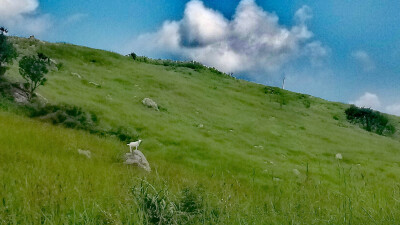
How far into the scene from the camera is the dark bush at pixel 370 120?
138 ft

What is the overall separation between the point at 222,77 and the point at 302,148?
2446cm

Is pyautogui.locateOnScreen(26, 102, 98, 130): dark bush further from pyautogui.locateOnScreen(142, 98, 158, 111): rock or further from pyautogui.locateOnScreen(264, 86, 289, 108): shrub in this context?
pyautogui.locateOnScreen(264, 86, 289, 108): shrub

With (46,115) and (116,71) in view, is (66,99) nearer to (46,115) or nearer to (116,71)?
(46,115)

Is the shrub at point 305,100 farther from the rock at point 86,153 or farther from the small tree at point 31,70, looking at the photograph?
the rock at point 86,153

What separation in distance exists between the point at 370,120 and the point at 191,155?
33.0 meters

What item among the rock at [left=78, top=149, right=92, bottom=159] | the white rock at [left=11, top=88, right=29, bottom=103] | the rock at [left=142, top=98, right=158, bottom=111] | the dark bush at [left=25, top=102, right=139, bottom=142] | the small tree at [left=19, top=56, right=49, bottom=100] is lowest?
the rock at [left=78, top=149, right=92, bottom=159]

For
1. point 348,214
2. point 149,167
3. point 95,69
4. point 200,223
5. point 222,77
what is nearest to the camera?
point 200,223

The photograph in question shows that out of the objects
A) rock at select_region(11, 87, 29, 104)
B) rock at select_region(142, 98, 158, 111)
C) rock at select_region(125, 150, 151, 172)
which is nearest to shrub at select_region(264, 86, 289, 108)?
rock at select_region(142, 98, 158, 111)

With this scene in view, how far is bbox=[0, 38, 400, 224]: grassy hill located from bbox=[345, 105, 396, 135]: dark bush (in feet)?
4.54

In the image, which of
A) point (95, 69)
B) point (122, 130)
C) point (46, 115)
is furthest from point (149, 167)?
point (95, 69)

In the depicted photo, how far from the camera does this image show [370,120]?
144 ft

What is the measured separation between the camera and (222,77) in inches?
1913

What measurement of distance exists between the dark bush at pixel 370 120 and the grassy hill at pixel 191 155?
1385 millimetres

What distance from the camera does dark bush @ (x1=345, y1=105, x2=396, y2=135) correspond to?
42.1 meters
